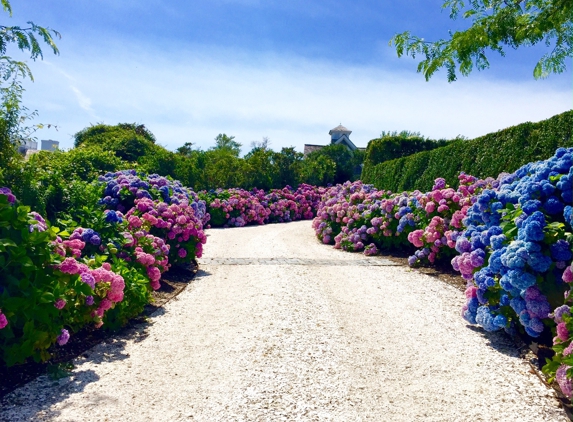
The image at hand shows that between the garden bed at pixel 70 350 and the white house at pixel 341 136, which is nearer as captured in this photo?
the garden bed at pixel 70 350

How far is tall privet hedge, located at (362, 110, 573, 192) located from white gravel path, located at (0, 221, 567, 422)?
295 cm

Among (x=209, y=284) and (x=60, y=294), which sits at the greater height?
(x=60, y=294)

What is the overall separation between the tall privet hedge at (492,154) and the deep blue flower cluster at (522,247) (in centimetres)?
285

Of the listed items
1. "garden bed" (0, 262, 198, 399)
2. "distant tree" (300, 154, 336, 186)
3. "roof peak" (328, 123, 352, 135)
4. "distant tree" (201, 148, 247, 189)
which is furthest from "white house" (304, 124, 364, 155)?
"garden bed" (0, 262, 198, 399)

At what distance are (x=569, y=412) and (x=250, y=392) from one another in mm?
2219

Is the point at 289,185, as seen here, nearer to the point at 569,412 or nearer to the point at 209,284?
the point at 209,284

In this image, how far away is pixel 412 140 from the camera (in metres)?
21.4

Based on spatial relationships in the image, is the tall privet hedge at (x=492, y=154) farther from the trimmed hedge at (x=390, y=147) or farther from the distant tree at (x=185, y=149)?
the distant tree at (x=185, y=149)

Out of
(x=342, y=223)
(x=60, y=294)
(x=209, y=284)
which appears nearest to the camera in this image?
(x=60, y=294)

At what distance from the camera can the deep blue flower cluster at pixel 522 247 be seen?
393cm

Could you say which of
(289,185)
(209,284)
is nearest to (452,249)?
(209,284)

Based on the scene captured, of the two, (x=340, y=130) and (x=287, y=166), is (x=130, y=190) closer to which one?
(x=287, y=166)

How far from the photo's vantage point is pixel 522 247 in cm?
397

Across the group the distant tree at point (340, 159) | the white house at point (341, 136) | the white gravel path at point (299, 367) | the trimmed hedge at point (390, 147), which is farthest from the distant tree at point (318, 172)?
the white house at point (341, 136)
